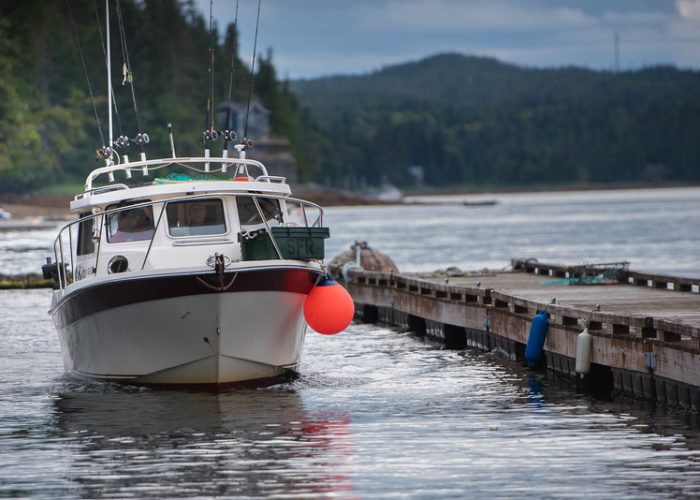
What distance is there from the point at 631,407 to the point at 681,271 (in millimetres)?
33369

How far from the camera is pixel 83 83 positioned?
128500 millimetres

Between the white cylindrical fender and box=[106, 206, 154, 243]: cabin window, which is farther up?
box=[106, 206, 154, 243]: cabin window

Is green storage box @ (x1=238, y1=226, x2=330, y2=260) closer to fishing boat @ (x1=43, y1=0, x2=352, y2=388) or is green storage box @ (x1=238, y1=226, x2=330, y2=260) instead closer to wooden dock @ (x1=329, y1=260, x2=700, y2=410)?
fishing boat @ (x1=43, y1=0, x2=352, y2=388)

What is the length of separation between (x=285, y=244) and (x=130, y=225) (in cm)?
275

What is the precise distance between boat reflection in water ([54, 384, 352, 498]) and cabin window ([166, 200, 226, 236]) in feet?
8.50

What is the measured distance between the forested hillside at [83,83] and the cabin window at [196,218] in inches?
3336

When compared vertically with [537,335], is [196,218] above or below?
above

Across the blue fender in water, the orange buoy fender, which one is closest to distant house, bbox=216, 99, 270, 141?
the blue fender in water

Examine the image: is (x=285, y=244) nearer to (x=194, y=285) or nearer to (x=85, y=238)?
(x=194, y=285)

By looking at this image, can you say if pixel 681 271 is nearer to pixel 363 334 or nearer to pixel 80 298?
pixel 363 334

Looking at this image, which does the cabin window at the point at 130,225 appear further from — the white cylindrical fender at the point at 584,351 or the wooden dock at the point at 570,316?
the white cylindrical fender at the point at 584,351

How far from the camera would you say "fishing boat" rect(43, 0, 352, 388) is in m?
16.7

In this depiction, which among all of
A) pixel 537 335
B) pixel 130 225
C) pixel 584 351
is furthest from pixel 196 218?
pixel 584 351

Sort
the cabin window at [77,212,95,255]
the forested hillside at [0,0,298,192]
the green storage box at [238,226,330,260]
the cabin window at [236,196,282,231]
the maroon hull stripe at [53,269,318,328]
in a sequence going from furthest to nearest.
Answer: the forested hillside at [0,0,298,192], the cabin window at [77,212,95,255], the cabin window at [236,196,282,231], the green storage box at [238,226,330,260], the maroon hull stripe at [53,269,318,328]
